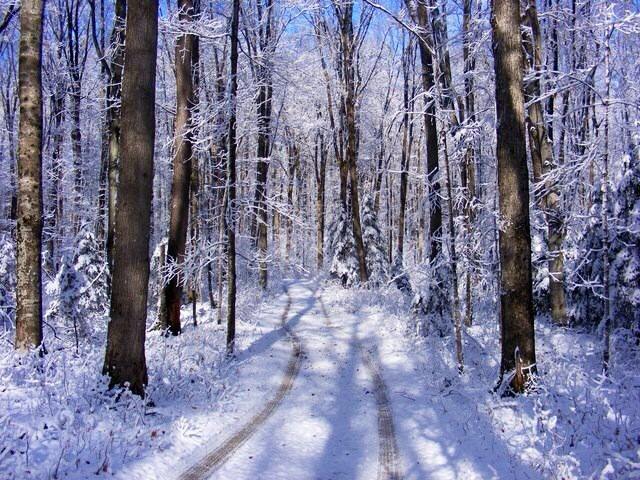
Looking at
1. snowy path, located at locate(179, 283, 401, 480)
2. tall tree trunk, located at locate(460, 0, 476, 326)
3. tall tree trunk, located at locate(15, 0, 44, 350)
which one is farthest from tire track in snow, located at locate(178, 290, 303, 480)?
→ tall tree trunk, located at locate(460, 0, 476, 326)

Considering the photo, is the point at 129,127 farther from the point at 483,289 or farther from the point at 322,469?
the point at 483,289

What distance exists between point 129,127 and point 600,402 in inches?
327

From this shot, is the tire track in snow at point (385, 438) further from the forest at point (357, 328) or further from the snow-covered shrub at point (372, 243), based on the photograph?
the snow-covered shrub at point (372, 243)

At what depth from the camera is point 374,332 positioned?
14734 millimetres

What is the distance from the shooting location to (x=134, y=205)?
748 cm

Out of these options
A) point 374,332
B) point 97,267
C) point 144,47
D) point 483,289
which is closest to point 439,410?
point 374,332

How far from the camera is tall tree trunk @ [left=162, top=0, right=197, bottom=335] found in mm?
13188

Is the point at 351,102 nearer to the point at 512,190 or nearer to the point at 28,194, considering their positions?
the point at 512,190

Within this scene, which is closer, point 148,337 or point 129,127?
point 129,127

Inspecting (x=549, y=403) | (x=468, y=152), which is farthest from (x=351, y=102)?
(x=549, y=403)

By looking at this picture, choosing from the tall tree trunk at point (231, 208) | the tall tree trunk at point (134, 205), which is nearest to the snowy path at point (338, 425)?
the tall tree trunk at point (231, 208)

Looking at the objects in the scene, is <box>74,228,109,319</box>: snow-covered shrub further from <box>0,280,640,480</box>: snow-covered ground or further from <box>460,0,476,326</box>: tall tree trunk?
→ <box>460,0,476,326</box>: tall tree trunk

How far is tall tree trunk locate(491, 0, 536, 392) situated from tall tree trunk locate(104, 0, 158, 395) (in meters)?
6.01

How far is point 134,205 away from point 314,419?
15.0 ft
